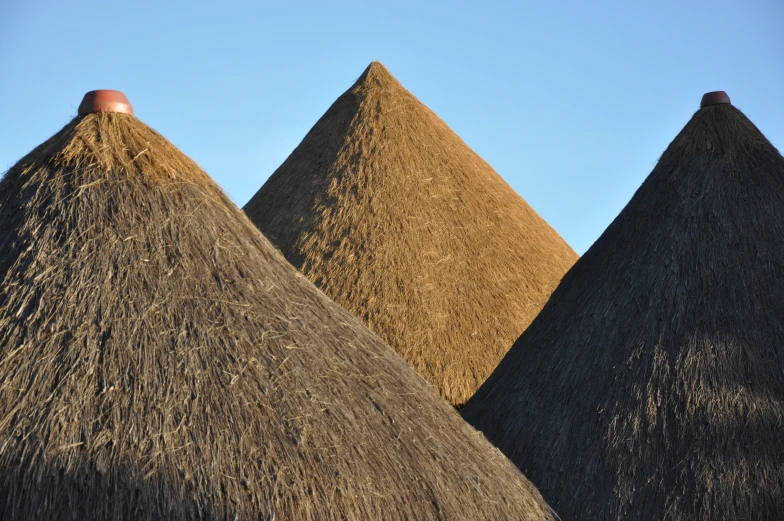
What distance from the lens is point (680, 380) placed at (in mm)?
8188

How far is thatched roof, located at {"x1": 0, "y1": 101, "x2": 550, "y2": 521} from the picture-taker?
5.21 m

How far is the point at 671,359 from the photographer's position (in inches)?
328

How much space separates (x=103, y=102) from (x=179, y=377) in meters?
2.42

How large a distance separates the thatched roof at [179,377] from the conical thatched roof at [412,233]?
505 cm

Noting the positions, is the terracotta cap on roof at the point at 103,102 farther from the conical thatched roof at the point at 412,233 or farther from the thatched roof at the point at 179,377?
the conical thatched roof at the point at 412,233

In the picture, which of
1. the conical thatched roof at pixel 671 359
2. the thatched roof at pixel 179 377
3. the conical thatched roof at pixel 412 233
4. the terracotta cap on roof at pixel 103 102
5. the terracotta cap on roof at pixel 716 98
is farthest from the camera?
the conical thatched roof at pixel 412 233

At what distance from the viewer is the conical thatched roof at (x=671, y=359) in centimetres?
768

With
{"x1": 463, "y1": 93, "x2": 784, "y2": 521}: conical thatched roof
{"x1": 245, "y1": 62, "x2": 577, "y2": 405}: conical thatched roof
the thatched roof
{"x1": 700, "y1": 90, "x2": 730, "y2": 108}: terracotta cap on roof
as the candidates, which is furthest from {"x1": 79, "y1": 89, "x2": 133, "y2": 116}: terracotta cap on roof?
{"x1": 700, "y1": 90, "x2": 730, "y2": 108}: terracotta cap on roof

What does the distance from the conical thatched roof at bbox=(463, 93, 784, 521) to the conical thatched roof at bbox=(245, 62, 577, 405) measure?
235cm

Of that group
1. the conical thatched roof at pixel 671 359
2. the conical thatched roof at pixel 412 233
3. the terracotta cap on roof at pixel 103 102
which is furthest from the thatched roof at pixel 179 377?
the conical thatched roof at pixel 412 233

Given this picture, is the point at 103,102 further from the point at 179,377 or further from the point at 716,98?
the point at 716,98

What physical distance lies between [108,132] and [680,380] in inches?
219

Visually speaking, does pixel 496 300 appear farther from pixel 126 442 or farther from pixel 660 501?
pixel 126 442

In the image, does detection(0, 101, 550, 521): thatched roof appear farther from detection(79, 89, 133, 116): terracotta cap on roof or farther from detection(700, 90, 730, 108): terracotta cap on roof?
detection(700, 90, 730, 108): terracotta cap on roof
